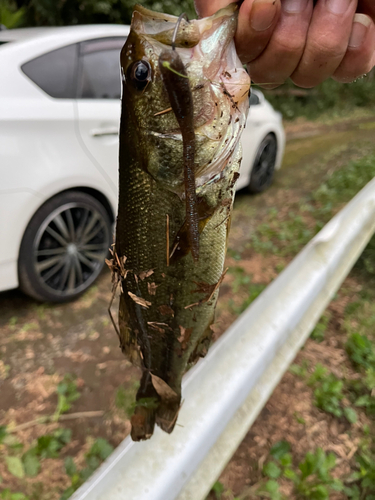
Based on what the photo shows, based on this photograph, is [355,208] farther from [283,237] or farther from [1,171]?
[1,171]

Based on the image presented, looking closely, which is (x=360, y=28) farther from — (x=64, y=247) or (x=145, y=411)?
(x=64, y=247)

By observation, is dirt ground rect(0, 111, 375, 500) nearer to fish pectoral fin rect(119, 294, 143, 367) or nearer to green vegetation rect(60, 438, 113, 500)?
green vegetation rect(60, 438, 113, 500)

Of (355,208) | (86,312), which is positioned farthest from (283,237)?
(86,312)

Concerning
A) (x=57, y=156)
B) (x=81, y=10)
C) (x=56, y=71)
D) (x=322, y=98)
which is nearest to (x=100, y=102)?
(x=56, y=71)

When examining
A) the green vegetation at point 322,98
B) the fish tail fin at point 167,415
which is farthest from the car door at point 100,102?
the green vegetation at point 322,98

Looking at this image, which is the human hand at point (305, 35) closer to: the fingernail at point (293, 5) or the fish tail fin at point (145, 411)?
the fingernail at point (293, 5)
